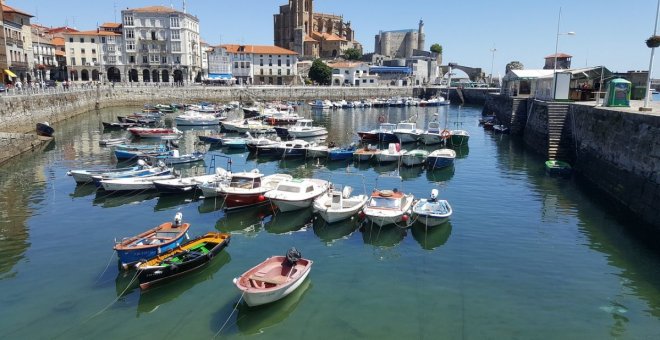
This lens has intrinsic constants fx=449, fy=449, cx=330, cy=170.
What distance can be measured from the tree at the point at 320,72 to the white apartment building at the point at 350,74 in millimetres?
6192

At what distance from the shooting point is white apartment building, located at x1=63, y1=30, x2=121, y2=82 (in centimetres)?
10244

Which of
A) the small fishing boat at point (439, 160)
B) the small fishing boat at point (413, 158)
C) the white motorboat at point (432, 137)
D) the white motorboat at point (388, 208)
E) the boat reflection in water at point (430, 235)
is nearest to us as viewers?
the boat reflection in water at point (430, 235)

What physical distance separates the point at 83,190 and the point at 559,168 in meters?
33.1

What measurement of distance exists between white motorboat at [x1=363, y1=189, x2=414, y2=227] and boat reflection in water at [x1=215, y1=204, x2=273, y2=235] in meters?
5.72

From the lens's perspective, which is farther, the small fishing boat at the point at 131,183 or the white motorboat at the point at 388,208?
the small fishing boat at the point at 131,183

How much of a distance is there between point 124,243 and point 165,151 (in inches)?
832

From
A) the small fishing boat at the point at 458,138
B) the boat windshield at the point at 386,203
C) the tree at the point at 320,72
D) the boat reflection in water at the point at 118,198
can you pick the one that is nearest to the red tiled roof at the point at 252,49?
the tree at the point at 320,72

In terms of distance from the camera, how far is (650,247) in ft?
65.2

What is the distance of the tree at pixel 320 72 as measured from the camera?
123 m

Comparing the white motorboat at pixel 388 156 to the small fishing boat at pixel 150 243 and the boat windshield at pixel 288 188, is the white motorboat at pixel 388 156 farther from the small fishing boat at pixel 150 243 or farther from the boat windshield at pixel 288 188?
the small fishing boat at pixel 150 243

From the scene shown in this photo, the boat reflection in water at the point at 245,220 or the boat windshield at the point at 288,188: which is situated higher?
the boat windshield at the point at 288,188

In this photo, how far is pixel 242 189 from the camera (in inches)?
1000

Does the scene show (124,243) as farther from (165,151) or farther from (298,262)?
(165,151)

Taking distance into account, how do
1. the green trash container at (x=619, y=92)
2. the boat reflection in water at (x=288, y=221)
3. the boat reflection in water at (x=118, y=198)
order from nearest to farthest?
the boat reflection in water at (x=288, y=221) < the boat reflection in water at (x=118, y=198) < the green trash container at (x=619, y=92)
